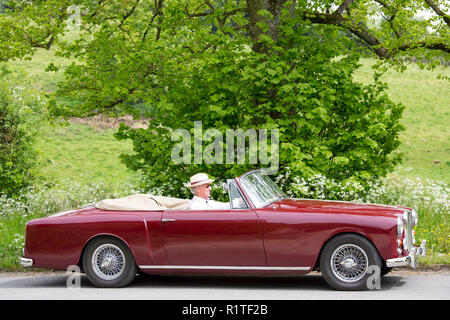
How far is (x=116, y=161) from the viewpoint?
37.8 m

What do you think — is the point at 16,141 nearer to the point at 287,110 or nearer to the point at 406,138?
the point at 287,110

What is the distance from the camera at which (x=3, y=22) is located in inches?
768

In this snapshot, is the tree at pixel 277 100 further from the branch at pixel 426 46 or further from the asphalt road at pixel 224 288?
the branch at pixel 426 46

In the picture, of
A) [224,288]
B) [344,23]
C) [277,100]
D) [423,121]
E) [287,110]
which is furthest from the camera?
[423,121]

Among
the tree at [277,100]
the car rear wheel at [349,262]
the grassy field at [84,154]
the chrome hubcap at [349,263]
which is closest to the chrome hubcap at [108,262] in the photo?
the car rear wheel at [349,262]

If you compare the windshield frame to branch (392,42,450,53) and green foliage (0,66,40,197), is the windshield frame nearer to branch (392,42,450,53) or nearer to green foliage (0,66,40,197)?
green foliage (0,66,40,197)

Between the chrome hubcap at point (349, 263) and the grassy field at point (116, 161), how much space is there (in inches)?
94.9

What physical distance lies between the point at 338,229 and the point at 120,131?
727 centimetres

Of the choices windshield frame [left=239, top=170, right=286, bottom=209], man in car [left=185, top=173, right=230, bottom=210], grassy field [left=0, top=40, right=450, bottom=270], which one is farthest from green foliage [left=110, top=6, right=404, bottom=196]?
man in car [left=185, top=173, right=230, bottom=210]

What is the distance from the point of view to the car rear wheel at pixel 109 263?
8609 mm

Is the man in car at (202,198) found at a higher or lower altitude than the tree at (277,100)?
lower

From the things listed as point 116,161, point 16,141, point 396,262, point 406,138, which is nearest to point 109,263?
point 396,262

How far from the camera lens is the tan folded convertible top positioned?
8789 mm

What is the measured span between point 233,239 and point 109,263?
1740mm
